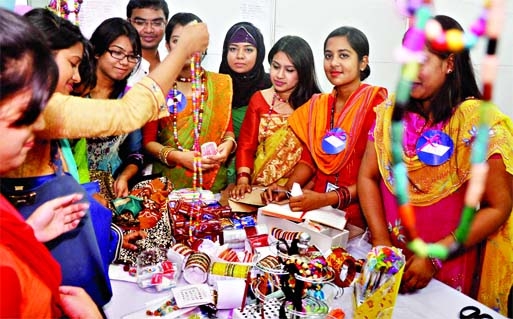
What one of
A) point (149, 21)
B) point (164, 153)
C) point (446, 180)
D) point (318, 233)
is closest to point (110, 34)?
point (149, 21)

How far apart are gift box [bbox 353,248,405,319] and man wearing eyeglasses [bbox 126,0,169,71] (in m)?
1.61

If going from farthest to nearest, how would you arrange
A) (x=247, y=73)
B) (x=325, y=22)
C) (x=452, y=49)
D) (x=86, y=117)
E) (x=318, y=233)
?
(x=325, y=22)
(x=247, y=73)
(x=318, y=233)
(x=86, y=117)
(x=452, y=49)

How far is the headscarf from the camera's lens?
2.44 m

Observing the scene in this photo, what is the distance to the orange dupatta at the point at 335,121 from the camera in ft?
6.49

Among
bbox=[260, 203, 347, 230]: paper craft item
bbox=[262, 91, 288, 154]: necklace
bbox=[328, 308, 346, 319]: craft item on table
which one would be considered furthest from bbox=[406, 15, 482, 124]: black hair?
bbox=[262, 91, 288, 154]: necklace

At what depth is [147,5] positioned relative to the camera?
87.7 inches

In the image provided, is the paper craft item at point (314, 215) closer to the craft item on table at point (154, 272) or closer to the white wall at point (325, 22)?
the craft item on table at point (154, 272)

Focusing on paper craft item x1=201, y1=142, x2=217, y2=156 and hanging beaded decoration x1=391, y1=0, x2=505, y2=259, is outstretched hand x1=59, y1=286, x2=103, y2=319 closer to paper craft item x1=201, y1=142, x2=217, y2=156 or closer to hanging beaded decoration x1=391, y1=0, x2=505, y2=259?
hanging beaded decoration x1=391, y1=0, x2=505, y2=259

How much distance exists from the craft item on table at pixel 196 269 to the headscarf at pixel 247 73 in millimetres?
1360

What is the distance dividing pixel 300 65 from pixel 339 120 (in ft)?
1.54

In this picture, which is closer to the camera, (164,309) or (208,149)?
(164,309)

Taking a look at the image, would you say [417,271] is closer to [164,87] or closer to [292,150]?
[164,87]

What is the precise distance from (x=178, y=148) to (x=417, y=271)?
1323 millimetres

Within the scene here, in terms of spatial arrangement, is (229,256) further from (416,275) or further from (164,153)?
(164,153)
